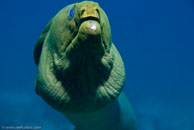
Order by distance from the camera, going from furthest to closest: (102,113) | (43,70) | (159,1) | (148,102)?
(159,1) < (148,102) < (102,113) < (43,70)

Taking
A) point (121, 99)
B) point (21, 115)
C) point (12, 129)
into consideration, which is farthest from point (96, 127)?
point (21, 115)

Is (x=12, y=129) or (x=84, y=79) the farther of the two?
(x=12, y=129)

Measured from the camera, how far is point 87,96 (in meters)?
2.00

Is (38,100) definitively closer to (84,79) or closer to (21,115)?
(21,115)

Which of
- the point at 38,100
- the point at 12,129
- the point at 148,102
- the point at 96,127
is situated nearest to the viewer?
the point at 96,127

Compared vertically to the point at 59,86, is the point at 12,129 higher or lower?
lower

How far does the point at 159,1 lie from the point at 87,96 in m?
57.3

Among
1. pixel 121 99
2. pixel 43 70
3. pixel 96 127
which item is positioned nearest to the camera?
pixel 43 70

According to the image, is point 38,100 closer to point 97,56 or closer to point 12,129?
point 12,129

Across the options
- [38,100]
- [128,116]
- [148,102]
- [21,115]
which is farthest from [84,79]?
[148,102]

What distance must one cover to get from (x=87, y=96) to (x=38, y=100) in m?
11.8

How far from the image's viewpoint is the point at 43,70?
2.13 meters

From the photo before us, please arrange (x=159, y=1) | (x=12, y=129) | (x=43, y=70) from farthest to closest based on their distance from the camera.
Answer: (x=159, y=1)
(x=12, y=129)
(x=43, y=70)

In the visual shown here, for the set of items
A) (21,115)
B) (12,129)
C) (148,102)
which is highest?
(12,129)
